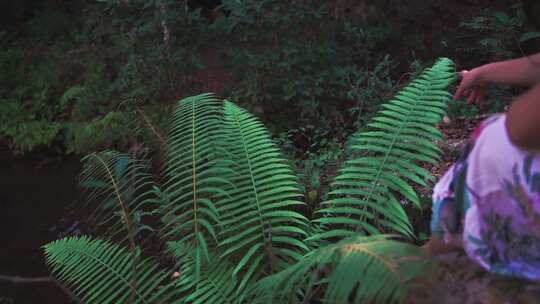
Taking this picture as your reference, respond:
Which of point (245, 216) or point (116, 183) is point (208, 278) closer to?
point (245, 216)

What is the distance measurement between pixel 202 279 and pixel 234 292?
5.3 inches

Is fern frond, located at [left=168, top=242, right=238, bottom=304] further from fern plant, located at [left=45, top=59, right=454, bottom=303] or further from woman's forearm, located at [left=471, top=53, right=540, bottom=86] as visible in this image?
woman's forearm, located at [left=471, top=53, right=540, bottom=86]

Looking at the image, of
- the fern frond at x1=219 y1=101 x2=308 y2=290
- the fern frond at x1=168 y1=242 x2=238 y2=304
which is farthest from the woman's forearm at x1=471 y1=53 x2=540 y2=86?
the fern frond at x1=168 y1=242 x2=238 y2=304

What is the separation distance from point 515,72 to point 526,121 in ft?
1.15

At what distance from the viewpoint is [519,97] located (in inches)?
34.1

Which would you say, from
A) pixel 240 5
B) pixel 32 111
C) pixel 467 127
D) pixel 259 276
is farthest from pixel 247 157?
pixel 32 111

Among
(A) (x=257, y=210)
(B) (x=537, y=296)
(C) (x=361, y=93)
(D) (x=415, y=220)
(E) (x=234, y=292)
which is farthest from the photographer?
(C) (x=361, y=93)

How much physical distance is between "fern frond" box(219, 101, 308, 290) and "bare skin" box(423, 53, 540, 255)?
0.74 m

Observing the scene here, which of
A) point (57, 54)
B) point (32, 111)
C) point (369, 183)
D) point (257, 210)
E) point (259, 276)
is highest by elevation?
point (369, 183)

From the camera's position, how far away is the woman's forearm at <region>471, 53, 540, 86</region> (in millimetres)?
1085

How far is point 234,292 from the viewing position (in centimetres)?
180

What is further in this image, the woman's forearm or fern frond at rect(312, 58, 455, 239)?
fern frond at rect(312, 58, 455, 239)

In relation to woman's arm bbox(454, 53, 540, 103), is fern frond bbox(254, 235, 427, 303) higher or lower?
lower

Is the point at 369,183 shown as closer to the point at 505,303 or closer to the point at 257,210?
the point at 257,210
